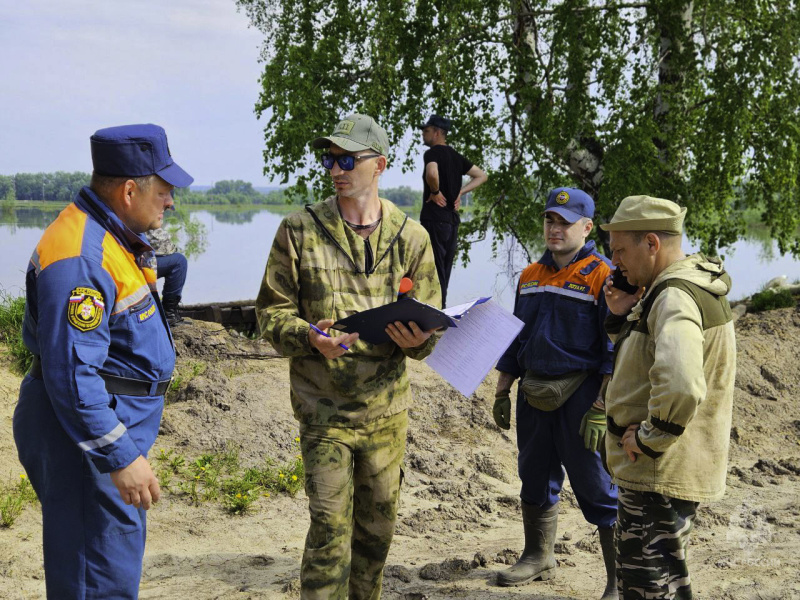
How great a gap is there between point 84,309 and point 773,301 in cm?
1208

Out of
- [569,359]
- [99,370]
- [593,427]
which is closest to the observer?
[99,370]

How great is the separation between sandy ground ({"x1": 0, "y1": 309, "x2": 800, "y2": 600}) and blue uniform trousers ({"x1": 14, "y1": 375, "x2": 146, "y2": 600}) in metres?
2.09

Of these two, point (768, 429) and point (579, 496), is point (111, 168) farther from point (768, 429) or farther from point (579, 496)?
point (768, 429)

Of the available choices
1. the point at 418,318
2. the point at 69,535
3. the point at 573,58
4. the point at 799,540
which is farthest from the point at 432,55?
the point at 69,535

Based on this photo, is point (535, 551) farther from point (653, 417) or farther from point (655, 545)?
point (653, 417)

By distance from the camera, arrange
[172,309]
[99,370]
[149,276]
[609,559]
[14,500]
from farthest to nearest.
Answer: [172,309], [14,500], [609,559], [149,276], [99,370]

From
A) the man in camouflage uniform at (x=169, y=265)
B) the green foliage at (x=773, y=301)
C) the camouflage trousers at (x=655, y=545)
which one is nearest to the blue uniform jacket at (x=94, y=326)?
the camouflage trousers at (x=655, y=545)

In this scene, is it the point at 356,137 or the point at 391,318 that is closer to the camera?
the point at 391,318

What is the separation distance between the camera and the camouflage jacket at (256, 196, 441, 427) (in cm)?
360

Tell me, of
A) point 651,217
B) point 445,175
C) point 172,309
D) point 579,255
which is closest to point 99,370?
point 651,217

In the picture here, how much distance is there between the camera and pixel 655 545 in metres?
3.26

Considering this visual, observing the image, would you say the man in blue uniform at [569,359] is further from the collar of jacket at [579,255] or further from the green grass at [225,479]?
the green grass at [225,479]

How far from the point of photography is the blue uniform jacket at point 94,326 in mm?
2631

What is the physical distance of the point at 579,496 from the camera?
4598 mm
